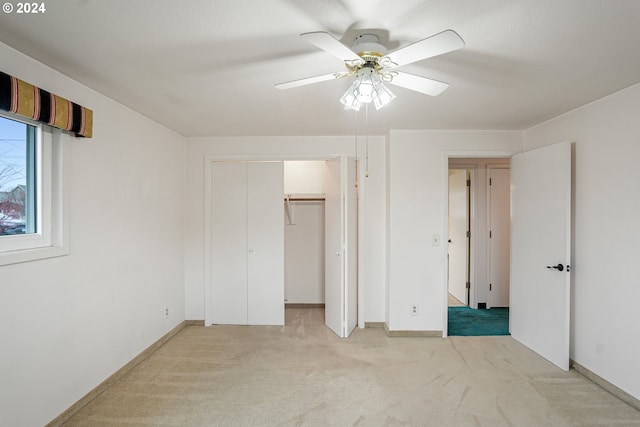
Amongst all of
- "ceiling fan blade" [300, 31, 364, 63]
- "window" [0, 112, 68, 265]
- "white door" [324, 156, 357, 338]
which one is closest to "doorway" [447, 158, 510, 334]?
"white door" [324, 156, 357, 338]

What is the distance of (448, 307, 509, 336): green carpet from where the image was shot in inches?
152

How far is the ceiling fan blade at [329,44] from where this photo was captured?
129 centimetres

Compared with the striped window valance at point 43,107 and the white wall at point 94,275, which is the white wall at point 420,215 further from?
the striped window valance at point 43,107

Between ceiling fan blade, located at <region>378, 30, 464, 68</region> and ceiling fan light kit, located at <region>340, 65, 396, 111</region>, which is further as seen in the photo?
ceiling fan light kit, located at <region>340, 65, 396, 111</region>

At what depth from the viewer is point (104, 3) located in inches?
55.6

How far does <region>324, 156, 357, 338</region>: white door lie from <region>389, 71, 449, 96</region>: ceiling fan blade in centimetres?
184

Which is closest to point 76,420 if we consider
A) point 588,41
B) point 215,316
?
point 215,316

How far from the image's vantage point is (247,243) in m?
4.07

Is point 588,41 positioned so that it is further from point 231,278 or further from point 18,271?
point 231,278

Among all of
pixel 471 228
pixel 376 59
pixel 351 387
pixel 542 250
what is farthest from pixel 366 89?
pixel 471 228

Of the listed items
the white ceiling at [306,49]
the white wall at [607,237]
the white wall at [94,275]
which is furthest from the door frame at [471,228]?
the white wall at [94,275]

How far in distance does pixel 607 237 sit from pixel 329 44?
8.81 feet

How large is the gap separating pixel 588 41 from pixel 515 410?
2.34 m

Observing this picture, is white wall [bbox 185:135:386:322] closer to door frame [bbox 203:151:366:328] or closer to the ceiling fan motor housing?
door frame [bbox 203:151:366:328]
